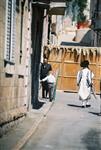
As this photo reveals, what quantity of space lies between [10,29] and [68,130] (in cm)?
351

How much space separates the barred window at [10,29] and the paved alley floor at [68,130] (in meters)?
2.03

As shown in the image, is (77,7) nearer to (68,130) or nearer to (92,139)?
(68,130)

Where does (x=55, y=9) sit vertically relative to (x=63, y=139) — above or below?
above

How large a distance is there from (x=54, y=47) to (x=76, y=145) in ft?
70.7

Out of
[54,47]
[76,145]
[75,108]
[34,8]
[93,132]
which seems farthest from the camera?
[54,47]

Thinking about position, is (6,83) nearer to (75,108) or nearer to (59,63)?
(75,108)

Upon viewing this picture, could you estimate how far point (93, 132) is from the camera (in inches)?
643

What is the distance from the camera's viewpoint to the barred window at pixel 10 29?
1423cm

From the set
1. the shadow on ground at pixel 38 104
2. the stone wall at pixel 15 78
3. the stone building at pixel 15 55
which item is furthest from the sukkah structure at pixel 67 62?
the stone wall at pixel 15 78

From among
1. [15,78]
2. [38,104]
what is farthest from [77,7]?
[15,78]

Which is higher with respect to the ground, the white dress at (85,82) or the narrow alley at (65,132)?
the white dress at (85,82)

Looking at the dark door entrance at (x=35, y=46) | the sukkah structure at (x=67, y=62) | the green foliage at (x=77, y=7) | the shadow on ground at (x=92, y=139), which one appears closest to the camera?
the shadow on ground at (x=92, y=139)

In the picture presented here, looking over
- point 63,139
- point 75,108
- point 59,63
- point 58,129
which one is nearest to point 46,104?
point 75,108

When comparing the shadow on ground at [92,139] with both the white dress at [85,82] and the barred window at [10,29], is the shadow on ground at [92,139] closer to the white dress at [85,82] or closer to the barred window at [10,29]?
the barred window at [10,29]
